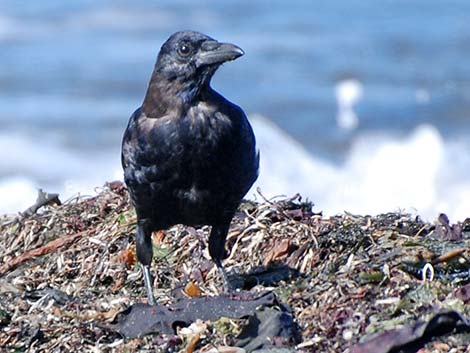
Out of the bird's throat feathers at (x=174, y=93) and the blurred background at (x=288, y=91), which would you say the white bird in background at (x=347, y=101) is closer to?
the blurred background at (x=288, y=91)

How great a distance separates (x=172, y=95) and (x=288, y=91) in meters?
10.3

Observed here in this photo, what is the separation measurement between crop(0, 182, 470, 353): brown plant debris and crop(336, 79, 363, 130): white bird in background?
7.75 m

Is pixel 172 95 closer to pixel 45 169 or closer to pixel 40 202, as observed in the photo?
pixel 40 202

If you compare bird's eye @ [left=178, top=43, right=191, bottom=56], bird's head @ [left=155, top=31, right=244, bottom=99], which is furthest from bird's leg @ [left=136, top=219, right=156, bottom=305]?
bird's eye @ [left=178, top=43, right=191, bottom=56]

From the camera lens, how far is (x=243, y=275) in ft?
25.2

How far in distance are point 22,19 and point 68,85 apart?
14.5 ft

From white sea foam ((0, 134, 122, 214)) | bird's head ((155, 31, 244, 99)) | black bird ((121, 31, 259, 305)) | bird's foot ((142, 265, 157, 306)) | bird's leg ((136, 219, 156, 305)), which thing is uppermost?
bird's head ((155, 31, 244, 99))

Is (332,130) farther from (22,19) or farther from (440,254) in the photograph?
(440,254)

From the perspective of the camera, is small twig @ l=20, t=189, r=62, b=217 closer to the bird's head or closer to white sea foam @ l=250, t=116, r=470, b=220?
the bird's head

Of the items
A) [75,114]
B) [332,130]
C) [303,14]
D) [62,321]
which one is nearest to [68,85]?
[75,114]

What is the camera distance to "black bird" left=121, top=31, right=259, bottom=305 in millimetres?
7219

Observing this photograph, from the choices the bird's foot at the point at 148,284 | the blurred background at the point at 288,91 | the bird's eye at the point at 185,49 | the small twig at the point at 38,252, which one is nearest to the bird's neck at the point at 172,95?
the bird's eye at the point at 185,49

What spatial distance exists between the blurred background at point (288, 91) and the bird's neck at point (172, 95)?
14.6ft

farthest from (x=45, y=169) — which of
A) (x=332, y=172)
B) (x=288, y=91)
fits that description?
(x=288, y=91)
